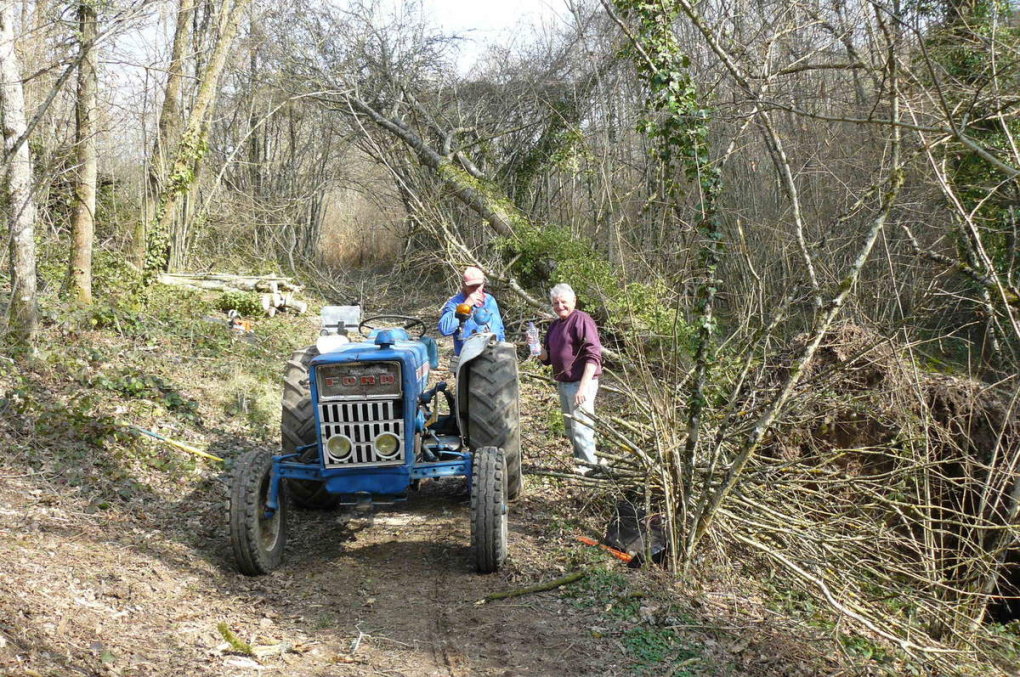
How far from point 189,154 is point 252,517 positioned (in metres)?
10.2

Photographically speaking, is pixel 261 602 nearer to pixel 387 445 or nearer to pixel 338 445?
pixel 338 445

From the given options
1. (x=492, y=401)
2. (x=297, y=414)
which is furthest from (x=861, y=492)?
(x=297, y=414)

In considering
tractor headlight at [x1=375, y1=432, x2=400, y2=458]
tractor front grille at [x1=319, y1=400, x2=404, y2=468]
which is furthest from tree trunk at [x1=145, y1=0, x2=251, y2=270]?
tractor headlight at [x1=375, y1=432, x2=400, y2=458]

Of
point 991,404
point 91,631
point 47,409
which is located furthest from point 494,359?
point 991,404

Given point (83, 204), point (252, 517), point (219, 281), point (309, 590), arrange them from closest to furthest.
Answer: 1. point (252, 517)
2. point (309, 590)
3. point (83, 204)
4. point (219, 281)

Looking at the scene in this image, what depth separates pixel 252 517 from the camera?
181 inches

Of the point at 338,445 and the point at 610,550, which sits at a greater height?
the point at 338,445

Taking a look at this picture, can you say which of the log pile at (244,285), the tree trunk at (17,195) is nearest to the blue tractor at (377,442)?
the tree trunk at (17,195)

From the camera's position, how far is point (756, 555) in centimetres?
545

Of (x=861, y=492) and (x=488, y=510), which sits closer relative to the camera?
(x=488, y=510)

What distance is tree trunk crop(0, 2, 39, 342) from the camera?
23.3 ft

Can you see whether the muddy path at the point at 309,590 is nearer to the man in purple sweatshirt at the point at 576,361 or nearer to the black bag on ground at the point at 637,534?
the black bag on ground at the point at 637,534

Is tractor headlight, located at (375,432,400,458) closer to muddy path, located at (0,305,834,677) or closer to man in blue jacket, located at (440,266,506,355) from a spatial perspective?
muddy path, located at (0,305,834,677)

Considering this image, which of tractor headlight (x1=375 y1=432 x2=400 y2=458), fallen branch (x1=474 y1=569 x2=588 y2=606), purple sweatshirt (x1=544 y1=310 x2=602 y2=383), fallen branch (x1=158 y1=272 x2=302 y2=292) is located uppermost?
→ fallen branch (x1=158 y1=272 x2=302 y2=292)
